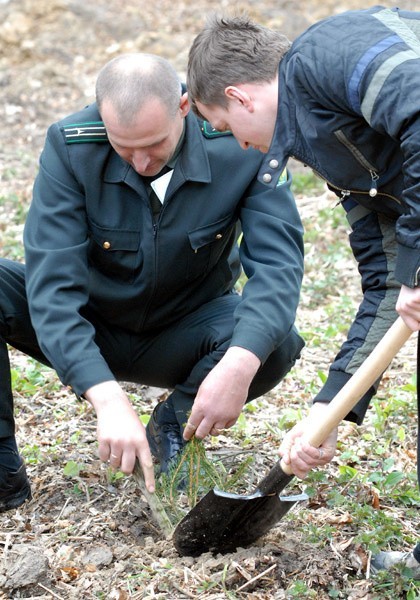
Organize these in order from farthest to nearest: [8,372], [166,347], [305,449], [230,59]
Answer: [166,347] < [8,372] < [305,449] < [230,59]

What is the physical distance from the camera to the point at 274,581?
2896mm

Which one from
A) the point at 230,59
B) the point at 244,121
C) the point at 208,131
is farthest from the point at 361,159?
the point at 208,131

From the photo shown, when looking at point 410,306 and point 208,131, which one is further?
point 208,131

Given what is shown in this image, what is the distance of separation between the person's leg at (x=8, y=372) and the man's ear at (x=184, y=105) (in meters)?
0.89

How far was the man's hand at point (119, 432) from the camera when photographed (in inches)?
112

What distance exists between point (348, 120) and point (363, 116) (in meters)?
0.09

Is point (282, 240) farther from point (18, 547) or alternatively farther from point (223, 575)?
point (18, 547)

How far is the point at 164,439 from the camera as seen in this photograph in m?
3.66

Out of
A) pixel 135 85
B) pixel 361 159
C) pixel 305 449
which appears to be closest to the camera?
pixel 361 159

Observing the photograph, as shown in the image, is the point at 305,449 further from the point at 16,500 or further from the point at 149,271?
the point at 16,500

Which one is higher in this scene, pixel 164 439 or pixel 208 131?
pixel 208 131

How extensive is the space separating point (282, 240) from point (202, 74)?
0.81m

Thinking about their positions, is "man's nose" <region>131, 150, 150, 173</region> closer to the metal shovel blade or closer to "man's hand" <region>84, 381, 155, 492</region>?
"man's hand" <region>84, 381, 155, 492</region>

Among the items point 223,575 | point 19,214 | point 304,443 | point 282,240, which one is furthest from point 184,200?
point 19,214
